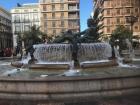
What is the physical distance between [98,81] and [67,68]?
5798 millimetres

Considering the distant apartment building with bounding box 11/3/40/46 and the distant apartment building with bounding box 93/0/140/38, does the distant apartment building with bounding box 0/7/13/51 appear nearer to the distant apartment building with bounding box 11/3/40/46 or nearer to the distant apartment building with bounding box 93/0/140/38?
the distant apartment building with bounding box 11/3/40/46

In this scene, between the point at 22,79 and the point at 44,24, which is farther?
the point at 44,24

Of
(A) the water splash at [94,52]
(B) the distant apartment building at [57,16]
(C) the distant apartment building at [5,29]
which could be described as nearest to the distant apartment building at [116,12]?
(B) the distant apartment building at [57,16]

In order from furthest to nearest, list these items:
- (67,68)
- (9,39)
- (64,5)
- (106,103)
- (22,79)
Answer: (9,39), (64,5), (67,68), (22,79), (106,103)

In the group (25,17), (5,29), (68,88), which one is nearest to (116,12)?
(5,29)

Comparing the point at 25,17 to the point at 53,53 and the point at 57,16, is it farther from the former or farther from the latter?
the point at 53,53

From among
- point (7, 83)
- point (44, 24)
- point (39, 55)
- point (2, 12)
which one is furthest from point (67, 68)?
point (2, 12)

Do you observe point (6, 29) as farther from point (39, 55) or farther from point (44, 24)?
point (39, 55)

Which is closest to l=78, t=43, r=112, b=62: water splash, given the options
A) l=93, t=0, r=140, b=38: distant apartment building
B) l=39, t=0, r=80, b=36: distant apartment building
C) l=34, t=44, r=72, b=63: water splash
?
l=34, t=44, r=72, b=63: water splash

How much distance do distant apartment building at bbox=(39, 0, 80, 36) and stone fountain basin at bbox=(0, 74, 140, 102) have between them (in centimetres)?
11204

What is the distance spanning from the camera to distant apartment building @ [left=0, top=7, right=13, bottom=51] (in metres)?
132

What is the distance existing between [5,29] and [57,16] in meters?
25.8

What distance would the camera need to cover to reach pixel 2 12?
449 ft

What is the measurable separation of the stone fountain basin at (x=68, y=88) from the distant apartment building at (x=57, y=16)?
368 feet
